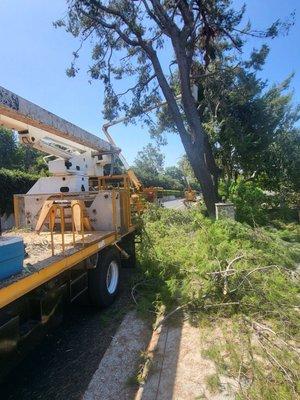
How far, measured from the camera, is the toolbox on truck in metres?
3.15

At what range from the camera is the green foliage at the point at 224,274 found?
16.5 ft

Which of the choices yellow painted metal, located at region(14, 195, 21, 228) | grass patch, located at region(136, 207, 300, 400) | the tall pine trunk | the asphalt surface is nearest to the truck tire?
the asphalt surface

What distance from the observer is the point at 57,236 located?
586cm

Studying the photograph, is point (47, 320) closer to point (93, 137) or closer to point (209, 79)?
point (93, 137)

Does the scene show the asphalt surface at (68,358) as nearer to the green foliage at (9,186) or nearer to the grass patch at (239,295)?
the grass patch at (239,295)

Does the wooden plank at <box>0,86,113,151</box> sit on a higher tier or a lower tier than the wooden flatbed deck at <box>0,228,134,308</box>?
higher

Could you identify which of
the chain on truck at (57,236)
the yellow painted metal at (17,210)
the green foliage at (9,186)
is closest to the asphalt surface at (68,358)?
the chain on truck at (57,236)

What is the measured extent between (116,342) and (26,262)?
169cm

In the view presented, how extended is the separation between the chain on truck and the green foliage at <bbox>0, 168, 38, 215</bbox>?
9103 mm

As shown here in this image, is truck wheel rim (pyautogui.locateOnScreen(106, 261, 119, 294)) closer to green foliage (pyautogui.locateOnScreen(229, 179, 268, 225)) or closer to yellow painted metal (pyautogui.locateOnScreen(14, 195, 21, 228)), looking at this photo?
yellow painted metal (pyautogui.locateOnScreen(14, 195, 21, 228))

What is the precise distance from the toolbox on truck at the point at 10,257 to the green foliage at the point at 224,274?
2.79 metres

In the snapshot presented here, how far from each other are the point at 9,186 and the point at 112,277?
Answer: 12852 mm

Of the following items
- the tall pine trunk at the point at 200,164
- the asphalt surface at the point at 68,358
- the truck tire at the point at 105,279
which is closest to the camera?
the asphalt surface at the point at 68,358

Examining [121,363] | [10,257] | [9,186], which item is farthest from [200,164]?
[10,257]
